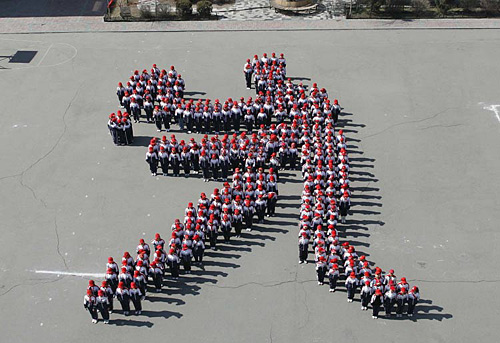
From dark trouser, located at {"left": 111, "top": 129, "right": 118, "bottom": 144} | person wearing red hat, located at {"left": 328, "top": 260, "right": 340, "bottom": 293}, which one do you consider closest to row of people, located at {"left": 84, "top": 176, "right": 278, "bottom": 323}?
person wearing red hat, located at {"left": 328, "top": 260, "right": 340, "bottom": 293}

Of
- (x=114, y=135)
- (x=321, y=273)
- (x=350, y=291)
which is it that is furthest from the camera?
(x=114, y=135)

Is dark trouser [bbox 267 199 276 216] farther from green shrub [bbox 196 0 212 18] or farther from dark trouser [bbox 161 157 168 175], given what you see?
green shrub [bbox 196 0 212 18]

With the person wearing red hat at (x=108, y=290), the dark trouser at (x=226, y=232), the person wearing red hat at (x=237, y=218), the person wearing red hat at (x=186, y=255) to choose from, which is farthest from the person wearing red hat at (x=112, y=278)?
the person wearing red hat at (x=237, y=218)

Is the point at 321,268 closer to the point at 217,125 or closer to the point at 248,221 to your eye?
the point at 248,221

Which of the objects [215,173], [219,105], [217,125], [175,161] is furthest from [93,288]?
[219,105]

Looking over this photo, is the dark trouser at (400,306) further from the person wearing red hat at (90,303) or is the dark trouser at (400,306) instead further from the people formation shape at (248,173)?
the person wearing red hat at (90,303)

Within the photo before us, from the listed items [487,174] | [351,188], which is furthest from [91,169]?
[487,174]
